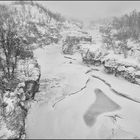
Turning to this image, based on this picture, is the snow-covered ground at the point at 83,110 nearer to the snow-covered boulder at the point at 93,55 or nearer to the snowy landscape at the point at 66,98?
the snowy landscape at the point at 66,98

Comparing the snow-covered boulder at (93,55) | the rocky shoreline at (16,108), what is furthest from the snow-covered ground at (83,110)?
the snow-covered boulder at (93,55)

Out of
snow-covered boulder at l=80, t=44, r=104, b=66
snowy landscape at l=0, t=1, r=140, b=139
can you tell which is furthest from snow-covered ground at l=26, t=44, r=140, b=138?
snow-covered boulder at l=80, t=44, r=104, b=66

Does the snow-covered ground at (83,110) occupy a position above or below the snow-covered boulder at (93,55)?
below

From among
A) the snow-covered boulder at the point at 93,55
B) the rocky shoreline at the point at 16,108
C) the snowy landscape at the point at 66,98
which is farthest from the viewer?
the snow-covered boulder at the point at 93,55

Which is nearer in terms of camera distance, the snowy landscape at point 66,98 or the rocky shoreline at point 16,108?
the rocky shoreline at point 16,108

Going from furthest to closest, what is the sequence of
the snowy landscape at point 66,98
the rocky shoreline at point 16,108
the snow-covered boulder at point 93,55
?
1. the snow-covered boulder at point 93,55
2. the snowy landscape at point 66,98
3. the rocky shoreline at point 16,108

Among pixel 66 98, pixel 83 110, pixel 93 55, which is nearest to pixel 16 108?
pixel 66 98

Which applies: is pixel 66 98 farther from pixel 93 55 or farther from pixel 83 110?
pixel 93 55

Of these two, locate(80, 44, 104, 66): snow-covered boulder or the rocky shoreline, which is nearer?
the rocky shoreline

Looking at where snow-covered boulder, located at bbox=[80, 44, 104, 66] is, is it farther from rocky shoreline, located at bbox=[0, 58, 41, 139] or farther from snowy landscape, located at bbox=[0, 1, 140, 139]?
rocky shoreline, located at bbox=[0, 58, 41, 139]
